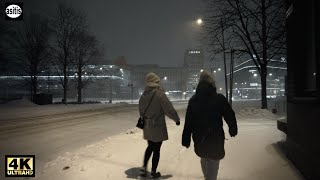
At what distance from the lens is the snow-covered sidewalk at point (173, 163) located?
22.1 ft

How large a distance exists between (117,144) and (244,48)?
19.6m

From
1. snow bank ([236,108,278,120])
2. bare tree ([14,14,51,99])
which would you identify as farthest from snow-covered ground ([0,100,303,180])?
bare tree ([14,14,51,99])

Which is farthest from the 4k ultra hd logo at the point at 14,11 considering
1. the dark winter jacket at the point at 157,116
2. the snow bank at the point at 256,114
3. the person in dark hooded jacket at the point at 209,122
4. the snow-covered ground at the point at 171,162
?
the snow bank at the point at 256,114

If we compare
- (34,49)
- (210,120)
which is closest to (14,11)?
(210,120)

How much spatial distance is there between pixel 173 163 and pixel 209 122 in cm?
321

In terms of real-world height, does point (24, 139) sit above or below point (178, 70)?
below

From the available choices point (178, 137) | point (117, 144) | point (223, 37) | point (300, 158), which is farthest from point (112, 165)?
point (223, 37)

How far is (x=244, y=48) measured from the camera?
1089 inches

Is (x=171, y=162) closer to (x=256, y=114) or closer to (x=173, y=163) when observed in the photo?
(x=173, y=163)

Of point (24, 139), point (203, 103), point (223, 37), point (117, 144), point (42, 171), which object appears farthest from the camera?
point (223, 37)

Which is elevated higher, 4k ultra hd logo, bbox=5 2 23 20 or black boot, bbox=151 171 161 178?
4k ultra hd logo, bbox=5 2 23 20

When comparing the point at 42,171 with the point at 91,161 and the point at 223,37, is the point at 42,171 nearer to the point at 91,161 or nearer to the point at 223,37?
the point at 91,161

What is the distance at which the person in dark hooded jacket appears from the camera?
478 centimetres

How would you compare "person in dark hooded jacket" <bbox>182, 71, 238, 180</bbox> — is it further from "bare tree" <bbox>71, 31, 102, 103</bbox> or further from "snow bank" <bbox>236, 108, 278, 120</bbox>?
"bare tree" <bbox>71, 31, 102, 103</bbox>
